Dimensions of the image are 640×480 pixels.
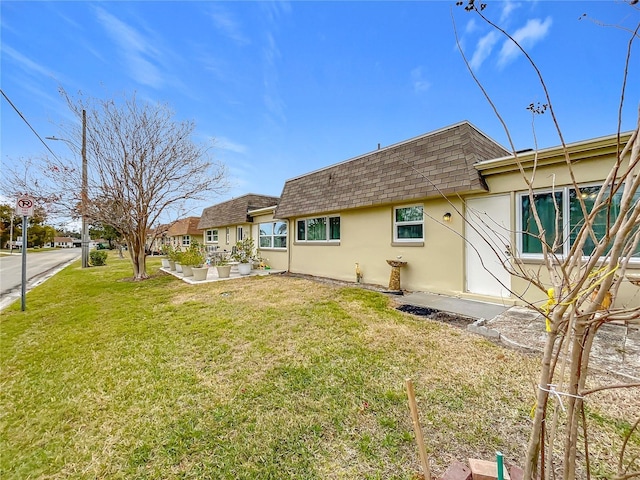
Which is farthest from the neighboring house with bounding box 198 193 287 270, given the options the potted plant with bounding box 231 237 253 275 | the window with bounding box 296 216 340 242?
the potted plant with bounding box 231 237 253 275

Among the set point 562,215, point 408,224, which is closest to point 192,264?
point 408,224

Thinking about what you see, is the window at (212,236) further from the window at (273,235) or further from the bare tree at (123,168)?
Result: the bare tree at (123,168)

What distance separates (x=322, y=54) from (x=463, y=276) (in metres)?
9.66

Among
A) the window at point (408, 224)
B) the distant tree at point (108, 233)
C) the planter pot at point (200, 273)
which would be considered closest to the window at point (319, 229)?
the window at point (408, 224)

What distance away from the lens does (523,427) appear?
7.78 ft

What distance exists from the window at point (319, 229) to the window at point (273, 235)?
1.32 m

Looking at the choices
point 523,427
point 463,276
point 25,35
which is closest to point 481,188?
point 463,276

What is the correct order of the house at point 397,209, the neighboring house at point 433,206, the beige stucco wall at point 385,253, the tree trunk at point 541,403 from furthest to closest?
the beige stucco wall at point 385,253, the house at point 397,209, the neighboring house at point 433,206, the tree trunk at point 541,403

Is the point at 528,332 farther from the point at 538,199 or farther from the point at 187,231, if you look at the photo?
the point at 187,231

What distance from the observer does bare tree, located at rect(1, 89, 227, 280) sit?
33.1 feet

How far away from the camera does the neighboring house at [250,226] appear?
13.6 m

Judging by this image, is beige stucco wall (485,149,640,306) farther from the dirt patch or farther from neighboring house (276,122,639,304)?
the dirt patch

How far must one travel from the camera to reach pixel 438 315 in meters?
5.55

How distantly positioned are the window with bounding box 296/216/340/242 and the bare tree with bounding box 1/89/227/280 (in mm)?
5302
